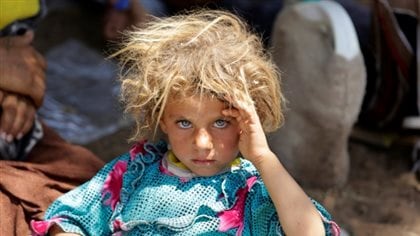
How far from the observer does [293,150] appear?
332cm

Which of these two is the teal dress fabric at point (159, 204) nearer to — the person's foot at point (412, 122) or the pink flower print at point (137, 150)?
the pink flower print at point (137, 150)

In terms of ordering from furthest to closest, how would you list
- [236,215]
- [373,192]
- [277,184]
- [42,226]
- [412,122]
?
[412,122] → [373,192] → [42,226] → [236,215] → [277,184]

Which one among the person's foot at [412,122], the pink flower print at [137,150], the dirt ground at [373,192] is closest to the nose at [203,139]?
the pink flower print at [137,150]

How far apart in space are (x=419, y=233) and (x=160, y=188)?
1256 mm

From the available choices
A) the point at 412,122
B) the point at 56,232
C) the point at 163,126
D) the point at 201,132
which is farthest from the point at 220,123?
the point at 412,122

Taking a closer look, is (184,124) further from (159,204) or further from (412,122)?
(412,122)

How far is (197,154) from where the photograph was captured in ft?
6.95

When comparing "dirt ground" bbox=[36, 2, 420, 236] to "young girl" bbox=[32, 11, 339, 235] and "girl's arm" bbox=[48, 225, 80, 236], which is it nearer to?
"young girl" bbox=[32, 11, 339, 235]

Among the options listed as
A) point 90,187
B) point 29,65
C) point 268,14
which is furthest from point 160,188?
point 268,14

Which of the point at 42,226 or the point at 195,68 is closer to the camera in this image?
the point at 195,68

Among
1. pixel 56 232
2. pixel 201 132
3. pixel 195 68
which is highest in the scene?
pixel 195 68

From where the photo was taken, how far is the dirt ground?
3.12 m

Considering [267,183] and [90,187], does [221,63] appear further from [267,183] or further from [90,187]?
[90,187]

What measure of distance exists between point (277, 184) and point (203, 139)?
8.5 inches
